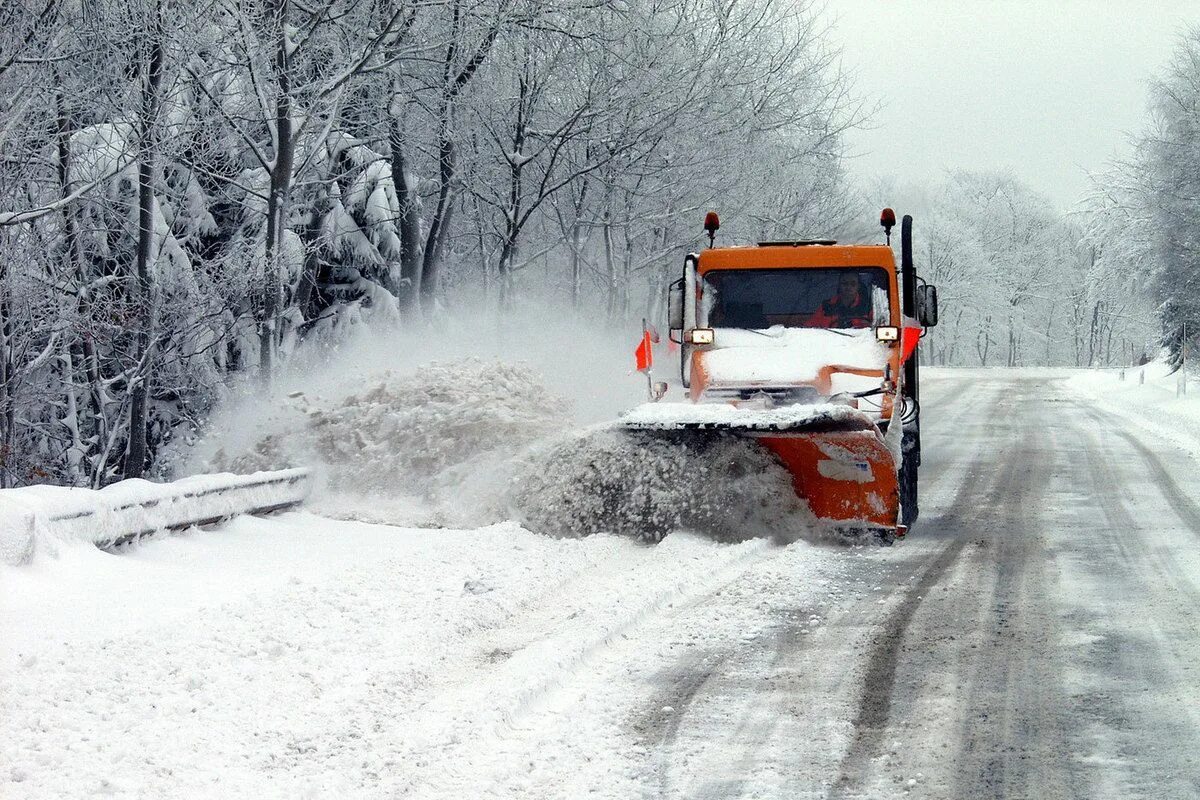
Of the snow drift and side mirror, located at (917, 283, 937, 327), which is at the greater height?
side mirror, located at (917, 283, 937, 327)

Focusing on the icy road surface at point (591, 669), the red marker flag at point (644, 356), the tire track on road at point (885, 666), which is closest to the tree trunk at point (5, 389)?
the icy road surface at point (591, 669)

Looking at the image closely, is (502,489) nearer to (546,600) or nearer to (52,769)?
(546,600)

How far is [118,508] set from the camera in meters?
7.73

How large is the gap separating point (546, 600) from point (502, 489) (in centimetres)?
284

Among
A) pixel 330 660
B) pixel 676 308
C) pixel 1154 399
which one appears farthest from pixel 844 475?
pixel 1154 399

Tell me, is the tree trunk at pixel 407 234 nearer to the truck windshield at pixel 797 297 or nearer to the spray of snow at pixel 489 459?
the spray of snow at pixel 489 459

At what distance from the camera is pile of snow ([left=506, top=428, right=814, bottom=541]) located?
913cm

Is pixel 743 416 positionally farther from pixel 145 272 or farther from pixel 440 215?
pixel 440 215

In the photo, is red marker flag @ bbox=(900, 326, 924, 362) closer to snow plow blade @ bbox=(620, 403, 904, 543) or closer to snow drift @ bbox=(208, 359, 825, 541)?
snow plow blade @ bbox=(620, 403, 904, 543)

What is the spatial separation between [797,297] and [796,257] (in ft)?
1.17

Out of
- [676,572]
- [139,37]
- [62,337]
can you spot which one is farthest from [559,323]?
[676,572]

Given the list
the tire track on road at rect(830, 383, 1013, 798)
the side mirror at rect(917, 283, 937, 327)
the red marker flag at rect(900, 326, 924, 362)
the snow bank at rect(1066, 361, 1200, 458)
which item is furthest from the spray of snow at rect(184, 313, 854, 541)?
the snow bank at rect(1066, 361, 1200, 458)

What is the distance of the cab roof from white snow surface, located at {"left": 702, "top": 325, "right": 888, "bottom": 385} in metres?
0.60

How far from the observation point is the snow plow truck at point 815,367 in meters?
9.10
